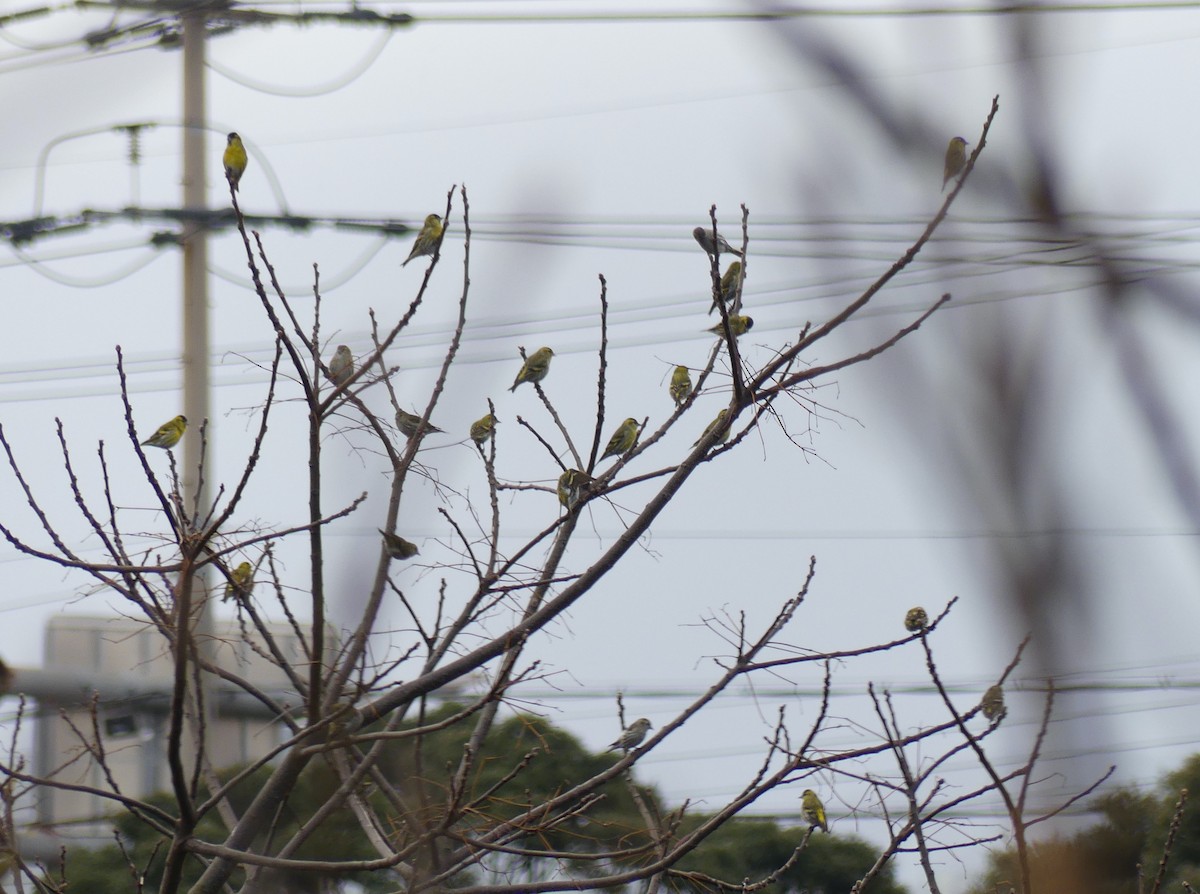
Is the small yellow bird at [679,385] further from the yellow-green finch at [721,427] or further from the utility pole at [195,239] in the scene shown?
the utility pole at [195,239]

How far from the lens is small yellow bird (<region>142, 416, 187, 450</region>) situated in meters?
4.30

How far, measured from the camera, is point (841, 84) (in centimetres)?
117

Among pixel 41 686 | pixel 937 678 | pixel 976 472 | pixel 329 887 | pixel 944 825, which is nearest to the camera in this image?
pixel 976 472

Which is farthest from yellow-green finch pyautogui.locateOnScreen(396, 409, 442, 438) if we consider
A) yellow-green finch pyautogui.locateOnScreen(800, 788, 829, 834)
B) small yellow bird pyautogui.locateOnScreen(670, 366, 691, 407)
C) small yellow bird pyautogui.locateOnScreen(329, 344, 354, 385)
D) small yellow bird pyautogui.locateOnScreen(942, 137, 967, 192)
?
small yellow bird pyautogui.locateOnScreen(942, 137, 967, 192)

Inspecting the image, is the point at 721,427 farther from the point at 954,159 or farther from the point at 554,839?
the point at 554,839

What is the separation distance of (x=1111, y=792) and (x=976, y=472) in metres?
0.31

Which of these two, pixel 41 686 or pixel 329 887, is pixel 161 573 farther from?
pixel 41 686

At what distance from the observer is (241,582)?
3.81 m

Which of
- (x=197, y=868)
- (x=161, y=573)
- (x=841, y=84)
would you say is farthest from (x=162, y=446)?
(x=197, y=868)

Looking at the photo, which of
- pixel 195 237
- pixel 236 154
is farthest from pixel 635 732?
pixel 195 237

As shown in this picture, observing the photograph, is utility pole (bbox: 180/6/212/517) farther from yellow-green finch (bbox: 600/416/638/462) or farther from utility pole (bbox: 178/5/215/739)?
yellow-green finch (bbox: 600/416/638/462)

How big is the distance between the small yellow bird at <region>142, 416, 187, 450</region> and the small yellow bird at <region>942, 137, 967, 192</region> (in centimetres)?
335

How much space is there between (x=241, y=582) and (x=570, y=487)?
1.03m

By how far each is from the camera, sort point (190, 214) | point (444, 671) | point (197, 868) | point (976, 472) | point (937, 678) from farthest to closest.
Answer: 1. point (190, 214)
2. point (197, 868)
3. point (937, 678)
4. point (444, 671)
5. point (976, 472)
